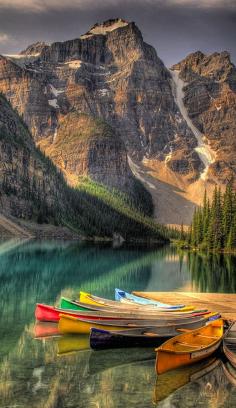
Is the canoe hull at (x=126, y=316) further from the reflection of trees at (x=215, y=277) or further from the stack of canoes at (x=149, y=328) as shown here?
the reflection of trees at (x=215, y=277)

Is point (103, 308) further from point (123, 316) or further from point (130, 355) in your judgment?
point (130, 355)

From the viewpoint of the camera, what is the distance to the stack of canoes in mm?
26188

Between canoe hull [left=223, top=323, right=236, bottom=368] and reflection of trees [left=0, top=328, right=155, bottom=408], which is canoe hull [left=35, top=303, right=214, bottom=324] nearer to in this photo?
reflection of trees [left=0, top=328, right=155, bottom=408]

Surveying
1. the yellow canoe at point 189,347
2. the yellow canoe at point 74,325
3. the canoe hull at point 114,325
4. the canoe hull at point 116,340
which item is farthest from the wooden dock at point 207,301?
the yellow canoe at point 74,325

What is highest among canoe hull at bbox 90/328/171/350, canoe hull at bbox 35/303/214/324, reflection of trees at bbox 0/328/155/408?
canoe hull at bbox 35/303/214/324

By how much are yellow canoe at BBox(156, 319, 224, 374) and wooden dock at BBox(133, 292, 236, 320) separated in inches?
257

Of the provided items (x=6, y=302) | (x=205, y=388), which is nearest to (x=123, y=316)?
(x=205, y=388)

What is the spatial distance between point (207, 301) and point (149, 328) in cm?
1263

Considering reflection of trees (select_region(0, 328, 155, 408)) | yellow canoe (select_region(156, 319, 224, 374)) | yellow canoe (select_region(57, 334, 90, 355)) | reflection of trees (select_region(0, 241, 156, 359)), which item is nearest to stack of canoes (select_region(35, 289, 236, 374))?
yellow canoe (select_region(156, 319, 224, 374))

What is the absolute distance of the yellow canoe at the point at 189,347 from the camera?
24.5 meters

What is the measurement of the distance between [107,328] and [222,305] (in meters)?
12.5

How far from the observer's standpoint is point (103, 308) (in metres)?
31.8

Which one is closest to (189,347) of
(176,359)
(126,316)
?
(176,359)

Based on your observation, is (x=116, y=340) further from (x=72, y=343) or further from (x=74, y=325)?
(x=74, y=325)
